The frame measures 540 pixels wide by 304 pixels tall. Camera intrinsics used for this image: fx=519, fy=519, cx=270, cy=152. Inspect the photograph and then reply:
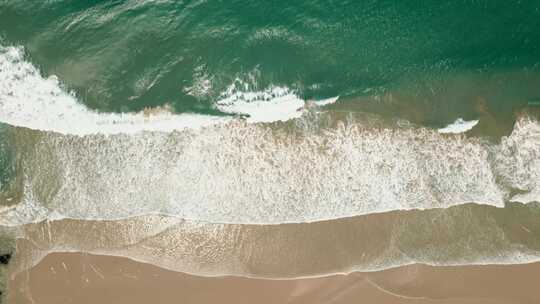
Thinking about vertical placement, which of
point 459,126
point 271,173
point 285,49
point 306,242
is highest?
point 285,49

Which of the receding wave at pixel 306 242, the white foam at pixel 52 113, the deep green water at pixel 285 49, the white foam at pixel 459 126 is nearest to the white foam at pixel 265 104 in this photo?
the deep green water at pixel 285 49

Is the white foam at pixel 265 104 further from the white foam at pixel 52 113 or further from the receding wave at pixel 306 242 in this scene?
the receding wave at pixel 306 242

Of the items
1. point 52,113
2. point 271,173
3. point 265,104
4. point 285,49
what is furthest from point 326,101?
point 52,113

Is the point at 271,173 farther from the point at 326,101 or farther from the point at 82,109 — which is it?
the point at 82,109

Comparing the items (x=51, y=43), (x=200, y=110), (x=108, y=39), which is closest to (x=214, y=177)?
(x=200, y=110)

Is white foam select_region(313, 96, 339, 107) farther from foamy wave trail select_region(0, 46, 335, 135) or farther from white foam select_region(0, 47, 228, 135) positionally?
white foam select_region(0, 47, 228, 135)

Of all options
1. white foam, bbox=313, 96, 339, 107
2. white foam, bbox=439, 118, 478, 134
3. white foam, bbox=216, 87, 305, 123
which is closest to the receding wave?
white foam, bbox=439, 118, 478, 134
